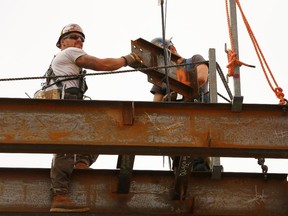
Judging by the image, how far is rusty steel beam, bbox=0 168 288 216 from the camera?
11.6 metres

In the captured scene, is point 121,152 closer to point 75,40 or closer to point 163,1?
point 75,40

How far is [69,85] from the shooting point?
37.8 ft

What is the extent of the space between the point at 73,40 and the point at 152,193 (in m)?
2.24

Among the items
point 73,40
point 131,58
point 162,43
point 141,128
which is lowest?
point 141,128

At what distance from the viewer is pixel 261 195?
11922mm

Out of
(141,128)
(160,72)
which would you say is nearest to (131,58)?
(160,72)

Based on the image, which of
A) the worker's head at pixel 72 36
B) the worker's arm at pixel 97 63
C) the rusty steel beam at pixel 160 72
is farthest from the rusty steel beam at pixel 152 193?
the worker's head at pixel 72 36

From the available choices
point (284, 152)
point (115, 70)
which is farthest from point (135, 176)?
point (284, 152)

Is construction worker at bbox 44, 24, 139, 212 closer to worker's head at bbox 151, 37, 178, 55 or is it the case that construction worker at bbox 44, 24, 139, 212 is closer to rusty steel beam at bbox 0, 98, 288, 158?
rusty steel beam at bbox 0, 98, 288, 158

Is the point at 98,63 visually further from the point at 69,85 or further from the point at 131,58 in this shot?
the point at 131,58

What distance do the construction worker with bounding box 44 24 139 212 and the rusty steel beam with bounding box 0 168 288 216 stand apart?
29 cm

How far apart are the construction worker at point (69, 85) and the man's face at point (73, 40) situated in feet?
0.44

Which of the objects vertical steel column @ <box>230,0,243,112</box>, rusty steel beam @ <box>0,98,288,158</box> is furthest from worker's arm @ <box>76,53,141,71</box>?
vertical steel column @ <box>230,0,243,112</box>

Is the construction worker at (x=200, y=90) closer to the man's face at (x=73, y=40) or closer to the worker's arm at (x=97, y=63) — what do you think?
the worker's arm at (x=97, y=63)
